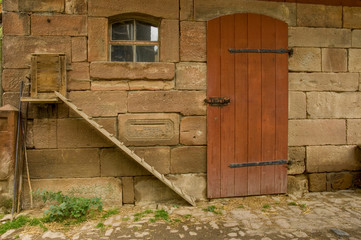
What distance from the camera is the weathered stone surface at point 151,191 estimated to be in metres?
3.40

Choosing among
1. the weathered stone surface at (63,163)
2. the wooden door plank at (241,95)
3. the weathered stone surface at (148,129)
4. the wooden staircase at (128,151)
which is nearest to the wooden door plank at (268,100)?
the wooden door plank at (241,95)

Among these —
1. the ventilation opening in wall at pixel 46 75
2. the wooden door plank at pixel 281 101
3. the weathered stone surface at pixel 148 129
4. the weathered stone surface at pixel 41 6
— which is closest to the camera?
the ventilation opening in wall at pixel 46 75

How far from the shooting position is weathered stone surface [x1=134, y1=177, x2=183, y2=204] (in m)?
3.40

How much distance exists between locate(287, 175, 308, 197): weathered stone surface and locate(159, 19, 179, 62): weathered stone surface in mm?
2582

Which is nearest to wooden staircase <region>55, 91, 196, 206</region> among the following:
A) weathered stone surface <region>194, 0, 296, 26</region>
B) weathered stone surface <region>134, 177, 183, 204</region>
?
weathered stone surface <region>134, 177, 183, 204</region>

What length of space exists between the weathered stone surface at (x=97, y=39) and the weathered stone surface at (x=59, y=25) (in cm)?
10

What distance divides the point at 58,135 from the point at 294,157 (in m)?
3.51

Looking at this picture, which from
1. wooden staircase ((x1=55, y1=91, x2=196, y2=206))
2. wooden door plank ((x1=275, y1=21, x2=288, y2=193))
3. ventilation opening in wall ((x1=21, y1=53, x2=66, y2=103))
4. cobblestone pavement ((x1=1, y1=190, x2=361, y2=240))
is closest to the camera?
cobblestone pavement ((x1=1, y1=190, x2=361, y2=240))

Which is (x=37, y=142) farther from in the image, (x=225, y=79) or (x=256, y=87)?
(x=256, y=87)

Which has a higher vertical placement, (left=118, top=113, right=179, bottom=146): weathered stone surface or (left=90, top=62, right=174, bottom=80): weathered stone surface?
(left=90, top=62, right=174, bottom=80): weathered stone surface

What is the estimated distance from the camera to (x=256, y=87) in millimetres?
3523

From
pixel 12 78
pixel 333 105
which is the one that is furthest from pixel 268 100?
pixel 12 78

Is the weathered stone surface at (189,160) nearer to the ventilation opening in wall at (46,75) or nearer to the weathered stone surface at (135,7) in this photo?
the ventilation opening in wall at (46,75)

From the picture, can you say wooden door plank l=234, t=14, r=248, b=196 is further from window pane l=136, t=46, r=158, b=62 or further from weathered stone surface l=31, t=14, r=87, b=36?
weathered stone surface l=31, t=14, r=87, b=36
